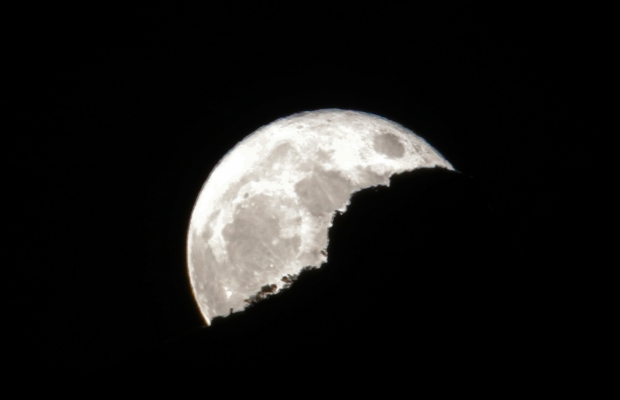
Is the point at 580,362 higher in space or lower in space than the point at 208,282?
lower

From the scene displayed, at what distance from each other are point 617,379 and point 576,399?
481mm

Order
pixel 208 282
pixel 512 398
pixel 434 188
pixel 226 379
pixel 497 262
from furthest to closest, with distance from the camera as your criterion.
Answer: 1. pixel 208 282
2. pixel 434 188
3. pixel 497 262
4. pixel 226 379
5. pixel 512 398

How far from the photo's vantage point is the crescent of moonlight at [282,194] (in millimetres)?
6121

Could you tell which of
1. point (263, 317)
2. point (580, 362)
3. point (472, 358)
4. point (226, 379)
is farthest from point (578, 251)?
point (226, 379)

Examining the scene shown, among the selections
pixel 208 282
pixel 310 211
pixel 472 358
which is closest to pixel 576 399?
pixel 472 358

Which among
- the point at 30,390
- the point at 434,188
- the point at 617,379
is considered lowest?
the point at 617,379

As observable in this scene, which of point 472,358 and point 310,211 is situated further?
point 310,211

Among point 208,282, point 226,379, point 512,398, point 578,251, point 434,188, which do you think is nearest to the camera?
point 512,398

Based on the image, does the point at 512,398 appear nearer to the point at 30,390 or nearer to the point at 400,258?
the point at 400,258

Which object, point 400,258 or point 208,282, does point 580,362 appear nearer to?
point 400,258

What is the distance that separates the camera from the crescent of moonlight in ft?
20.1

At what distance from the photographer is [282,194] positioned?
6535 millimetres

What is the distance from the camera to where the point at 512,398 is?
277cm

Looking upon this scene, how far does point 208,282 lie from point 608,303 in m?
6.74
